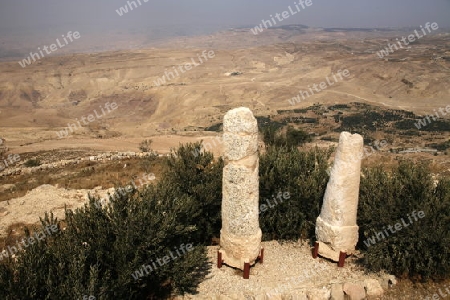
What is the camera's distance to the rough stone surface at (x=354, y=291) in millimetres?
7773

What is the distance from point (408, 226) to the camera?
339 inches

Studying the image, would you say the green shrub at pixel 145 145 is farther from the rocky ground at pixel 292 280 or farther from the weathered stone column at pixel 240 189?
the weathered stone column at pixel 240 189

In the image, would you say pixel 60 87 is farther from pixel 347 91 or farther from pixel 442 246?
pixel 442 246

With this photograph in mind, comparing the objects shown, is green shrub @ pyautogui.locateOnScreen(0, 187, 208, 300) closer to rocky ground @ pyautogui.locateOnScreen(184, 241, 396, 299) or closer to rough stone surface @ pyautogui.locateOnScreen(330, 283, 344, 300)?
rocky ground @ pyautogui.locateOnScreen(184, 241, 396, 299)

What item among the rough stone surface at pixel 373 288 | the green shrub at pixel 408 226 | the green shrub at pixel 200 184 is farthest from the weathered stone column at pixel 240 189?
the green shrub at pixel 408 226

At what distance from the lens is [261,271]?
8.75 m

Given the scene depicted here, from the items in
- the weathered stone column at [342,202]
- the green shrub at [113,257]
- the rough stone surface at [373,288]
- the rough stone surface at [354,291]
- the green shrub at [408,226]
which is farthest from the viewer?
the weathered stone column at [342,202]

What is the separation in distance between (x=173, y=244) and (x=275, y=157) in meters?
5.24

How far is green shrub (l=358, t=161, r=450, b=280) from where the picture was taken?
807cm

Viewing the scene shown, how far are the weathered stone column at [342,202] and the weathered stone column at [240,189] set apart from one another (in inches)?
81.1

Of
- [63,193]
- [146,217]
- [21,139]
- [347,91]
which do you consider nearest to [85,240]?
[146,217]

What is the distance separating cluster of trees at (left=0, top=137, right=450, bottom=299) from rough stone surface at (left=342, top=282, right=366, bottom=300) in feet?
2.86

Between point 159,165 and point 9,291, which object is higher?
point 9,291

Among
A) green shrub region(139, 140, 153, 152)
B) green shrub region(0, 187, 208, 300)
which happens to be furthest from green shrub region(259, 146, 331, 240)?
green shrub region(139, 140, 153, 152)
